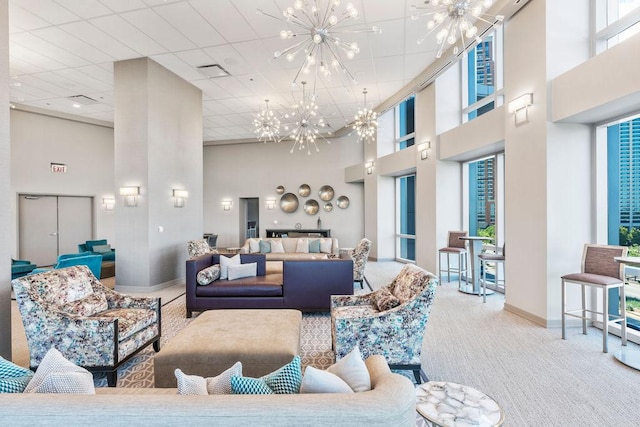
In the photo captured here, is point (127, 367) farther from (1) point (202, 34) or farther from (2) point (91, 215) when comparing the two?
(2) point (91, 215)

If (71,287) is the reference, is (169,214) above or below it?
above

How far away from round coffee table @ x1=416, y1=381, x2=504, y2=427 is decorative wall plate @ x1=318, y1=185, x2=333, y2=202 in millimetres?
9508

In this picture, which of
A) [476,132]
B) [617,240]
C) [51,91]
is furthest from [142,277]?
[617,240]

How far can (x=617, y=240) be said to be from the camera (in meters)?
3.90

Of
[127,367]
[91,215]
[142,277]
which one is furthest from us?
[91,215]

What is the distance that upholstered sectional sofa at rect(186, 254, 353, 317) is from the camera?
14.5 feet

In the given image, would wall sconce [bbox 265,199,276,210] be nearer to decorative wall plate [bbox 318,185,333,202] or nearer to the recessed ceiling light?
decorative wall plate [bbox 318,185,333,202]

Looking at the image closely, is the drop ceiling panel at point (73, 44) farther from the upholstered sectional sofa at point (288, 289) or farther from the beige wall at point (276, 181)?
the beige wall at point (276, 181)

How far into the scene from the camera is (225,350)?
2.42 m

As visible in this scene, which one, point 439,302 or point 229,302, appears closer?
point 229,302

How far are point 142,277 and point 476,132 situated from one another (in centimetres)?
638

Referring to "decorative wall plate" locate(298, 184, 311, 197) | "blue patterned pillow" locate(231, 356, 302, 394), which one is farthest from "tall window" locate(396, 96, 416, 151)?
"blue patterned pillow" locate(231, 356, 302, 394)

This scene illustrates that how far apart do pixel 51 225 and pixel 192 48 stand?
694 centimetres

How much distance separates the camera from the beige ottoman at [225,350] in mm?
2355
